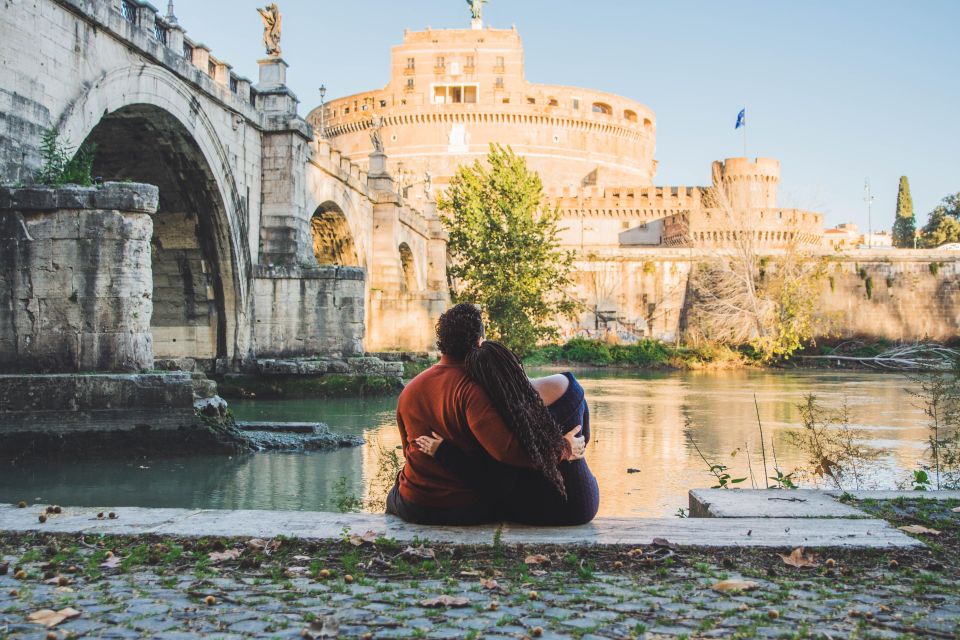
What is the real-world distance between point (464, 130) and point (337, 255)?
3806 centimetres

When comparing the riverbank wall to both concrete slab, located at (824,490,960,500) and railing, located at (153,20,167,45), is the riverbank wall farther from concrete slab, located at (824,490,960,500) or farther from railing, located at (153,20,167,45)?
concrete slab, located at (824,490,960,500)

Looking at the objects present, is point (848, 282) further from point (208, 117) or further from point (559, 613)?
point (559, 613)

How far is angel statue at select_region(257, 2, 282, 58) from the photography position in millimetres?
14953

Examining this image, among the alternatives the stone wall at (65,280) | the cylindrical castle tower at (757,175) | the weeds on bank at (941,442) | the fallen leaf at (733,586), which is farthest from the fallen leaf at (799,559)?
the cylindrical castle tower at (757,175)

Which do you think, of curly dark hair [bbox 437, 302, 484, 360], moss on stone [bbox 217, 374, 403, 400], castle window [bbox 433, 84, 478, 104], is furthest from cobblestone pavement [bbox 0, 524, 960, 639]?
castle window [bbox 433, 84, 478, 104]

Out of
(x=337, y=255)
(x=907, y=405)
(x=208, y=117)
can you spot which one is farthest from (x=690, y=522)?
(x=337, y=255)

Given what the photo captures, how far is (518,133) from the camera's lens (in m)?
59.1

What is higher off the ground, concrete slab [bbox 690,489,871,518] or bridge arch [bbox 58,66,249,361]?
bridge arch [bbox 58,66,249,361]

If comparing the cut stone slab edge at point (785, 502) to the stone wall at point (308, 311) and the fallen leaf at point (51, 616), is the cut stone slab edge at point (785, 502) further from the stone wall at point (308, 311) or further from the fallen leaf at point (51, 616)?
the stone wall at point (308, 311)

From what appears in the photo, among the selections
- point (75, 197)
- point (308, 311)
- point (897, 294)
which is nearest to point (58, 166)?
point (75, 197)

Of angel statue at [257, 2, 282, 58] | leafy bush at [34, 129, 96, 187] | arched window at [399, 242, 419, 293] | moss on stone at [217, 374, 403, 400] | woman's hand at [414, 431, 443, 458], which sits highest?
angel statue at [257, 2, 282, 58]

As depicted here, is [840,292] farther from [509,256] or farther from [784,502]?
[784,502]

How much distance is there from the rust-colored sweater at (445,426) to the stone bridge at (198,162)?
653 centimetres

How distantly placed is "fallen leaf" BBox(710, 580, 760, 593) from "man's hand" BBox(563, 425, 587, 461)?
2.83ft
